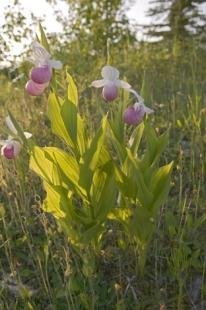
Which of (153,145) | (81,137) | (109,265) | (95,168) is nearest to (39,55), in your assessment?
(81,137)

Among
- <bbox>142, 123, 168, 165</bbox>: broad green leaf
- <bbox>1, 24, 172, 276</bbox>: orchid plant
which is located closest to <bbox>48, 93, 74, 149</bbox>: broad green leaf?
<bbox>1, 24, 172, 276</bbox>: orchid plant

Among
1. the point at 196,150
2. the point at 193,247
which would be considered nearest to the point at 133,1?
the point at 196,150

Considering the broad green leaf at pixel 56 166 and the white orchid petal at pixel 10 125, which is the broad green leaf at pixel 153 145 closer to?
the broad green leaf at pixel 56 166

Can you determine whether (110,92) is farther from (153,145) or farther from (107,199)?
(107,199)

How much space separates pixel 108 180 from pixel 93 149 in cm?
21

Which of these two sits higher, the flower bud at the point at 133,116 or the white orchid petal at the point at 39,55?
the white orchid petal at the point at 39,55

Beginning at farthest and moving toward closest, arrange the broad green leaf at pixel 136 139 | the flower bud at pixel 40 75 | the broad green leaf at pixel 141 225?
the broad green leaf at pixel 136 139
the broad green leaf at pixel 141 225
the flower bud at pixel 40 75

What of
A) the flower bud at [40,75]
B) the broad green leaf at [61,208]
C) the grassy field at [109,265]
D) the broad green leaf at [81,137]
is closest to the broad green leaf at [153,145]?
the grassy field at [109,265]

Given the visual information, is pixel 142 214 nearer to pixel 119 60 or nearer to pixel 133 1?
pixel 119 60

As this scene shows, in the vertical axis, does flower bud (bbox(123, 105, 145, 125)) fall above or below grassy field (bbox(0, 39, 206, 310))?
above

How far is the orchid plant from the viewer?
1.93 metres

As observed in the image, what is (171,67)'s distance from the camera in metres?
6.68

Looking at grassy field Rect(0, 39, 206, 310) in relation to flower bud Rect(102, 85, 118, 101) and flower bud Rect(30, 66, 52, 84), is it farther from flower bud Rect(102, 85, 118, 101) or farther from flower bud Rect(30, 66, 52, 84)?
flower bud Rect(30, 66, 52, 84)

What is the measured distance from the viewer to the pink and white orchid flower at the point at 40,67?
1.88m
